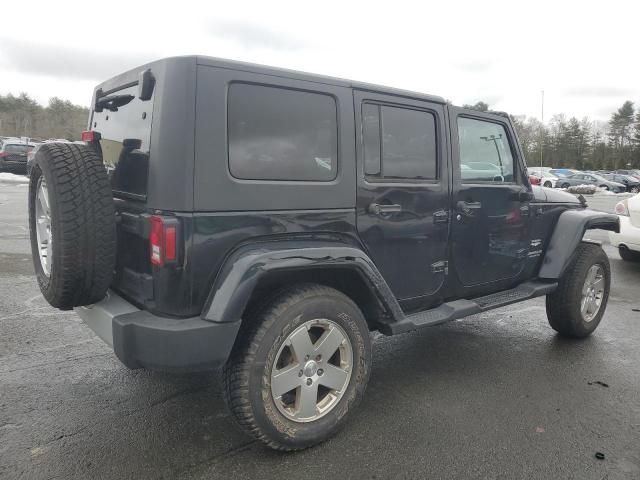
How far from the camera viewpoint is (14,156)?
2327cm

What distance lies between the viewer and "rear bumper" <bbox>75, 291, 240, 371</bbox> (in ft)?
7.77

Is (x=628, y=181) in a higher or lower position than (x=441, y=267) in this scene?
higher

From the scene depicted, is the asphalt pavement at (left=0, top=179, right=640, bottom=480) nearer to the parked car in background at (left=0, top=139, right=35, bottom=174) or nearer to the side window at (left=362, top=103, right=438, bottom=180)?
the side window at (left=362, top=103, right=438, bottom=180)

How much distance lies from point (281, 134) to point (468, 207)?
155cm

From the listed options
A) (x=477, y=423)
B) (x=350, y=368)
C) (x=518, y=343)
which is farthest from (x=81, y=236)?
(x=518, y=343)

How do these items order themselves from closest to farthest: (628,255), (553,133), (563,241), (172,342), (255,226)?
(172,342) < (255,226) < (563,241) < (628,255) < (553,133)

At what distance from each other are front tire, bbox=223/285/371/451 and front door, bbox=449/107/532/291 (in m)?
1.19

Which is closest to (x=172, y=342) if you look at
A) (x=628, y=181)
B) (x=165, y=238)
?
(x=165, y=238)

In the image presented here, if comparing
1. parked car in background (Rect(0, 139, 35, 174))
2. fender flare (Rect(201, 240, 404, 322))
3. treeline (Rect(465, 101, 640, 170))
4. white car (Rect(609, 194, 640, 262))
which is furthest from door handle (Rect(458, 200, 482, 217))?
treeline (Rect(465, 101, 640, 170))

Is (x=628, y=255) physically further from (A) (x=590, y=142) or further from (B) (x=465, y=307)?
(A) (x=590, y=142)

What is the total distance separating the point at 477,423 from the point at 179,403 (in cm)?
181

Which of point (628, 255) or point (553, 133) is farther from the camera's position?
point (553, 133)

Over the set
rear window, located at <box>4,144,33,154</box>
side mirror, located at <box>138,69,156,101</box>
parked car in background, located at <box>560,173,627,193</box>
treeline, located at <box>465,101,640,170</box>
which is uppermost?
treeline, located at <box>465,101,640,170</box>

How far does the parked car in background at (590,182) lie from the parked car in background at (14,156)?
110ft
